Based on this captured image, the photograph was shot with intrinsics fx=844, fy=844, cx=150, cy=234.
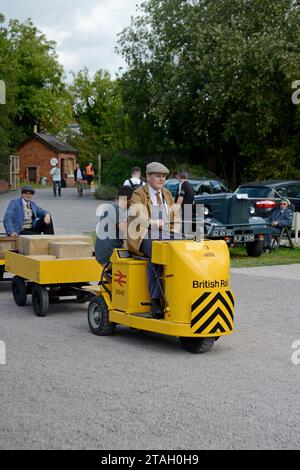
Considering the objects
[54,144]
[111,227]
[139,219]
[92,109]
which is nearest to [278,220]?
[111,227]

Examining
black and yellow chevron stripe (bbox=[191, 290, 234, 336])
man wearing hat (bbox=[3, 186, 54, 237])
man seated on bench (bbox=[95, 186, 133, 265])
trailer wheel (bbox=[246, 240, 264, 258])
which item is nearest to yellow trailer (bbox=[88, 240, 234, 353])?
black and yellow chevron stripe (bbox=[191, 290, 234, 336])

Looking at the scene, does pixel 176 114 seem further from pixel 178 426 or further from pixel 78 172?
pixel 178 426

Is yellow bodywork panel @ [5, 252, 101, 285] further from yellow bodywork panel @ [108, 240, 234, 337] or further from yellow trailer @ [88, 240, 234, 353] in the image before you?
yellow bodywork panel @ [108, 240, 234, 337]

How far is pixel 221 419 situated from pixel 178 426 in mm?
372

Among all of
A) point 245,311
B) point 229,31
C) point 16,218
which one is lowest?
point 245,311

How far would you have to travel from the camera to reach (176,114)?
42.2 metres

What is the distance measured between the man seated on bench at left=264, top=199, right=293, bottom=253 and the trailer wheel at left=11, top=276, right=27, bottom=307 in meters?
8.90

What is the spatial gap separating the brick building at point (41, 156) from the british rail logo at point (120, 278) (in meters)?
72.3

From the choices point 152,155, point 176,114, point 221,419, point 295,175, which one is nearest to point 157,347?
point 221,419

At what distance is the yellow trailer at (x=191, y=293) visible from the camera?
329 inches

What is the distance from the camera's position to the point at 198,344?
8492 millimetres

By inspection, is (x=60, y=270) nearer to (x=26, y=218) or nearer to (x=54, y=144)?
(x=26, y=218)

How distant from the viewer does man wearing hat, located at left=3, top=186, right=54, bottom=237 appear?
43.0ft

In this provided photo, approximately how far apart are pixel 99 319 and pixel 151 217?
1294mm
